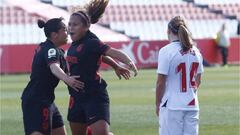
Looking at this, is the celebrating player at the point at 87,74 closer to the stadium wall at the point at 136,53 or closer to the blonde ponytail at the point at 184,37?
the blonde ponytail at the point at 184,37

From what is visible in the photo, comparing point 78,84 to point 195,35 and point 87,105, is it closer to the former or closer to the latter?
point 87,105

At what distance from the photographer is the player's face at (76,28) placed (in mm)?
9391

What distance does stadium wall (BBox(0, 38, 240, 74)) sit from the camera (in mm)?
32312

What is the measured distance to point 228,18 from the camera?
4478cm

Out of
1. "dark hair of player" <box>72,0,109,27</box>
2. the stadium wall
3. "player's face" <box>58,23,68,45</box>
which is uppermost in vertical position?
"dark hair of player" <box>72,0,109,27</box>

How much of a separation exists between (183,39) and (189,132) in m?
1.02

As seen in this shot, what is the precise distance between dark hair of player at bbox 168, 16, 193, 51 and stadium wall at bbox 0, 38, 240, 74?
22.7 m

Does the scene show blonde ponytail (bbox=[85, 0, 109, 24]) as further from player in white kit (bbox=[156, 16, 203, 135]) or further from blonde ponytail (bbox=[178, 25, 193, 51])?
blonde ponytail (bbox=[178, 25, 193, 51])

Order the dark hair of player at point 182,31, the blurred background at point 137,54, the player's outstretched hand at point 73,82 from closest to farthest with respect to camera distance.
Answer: the dark hair of player at point 182,31
the player's outstretched hand at point 73,82
the blurred background at point 137,54

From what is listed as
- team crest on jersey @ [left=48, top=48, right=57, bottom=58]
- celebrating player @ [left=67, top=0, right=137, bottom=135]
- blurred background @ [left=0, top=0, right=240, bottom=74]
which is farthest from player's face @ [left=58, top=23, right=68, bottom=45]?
blurred background @ [left=0, top=0, right=240, bottom=74]

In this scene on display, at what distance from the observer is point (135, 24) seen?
141 feet

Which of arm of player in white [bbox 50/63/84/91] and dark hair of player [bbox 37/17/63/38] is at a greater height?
dark hair of player [bbox 37/17/63/38]

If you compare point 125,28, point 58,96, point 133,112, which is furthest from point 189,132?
point 125,28

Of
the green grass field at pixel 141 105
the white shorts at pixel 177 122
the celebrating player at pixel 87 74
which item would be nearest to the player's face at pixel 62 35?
the celebrating player at pixel 87 74
